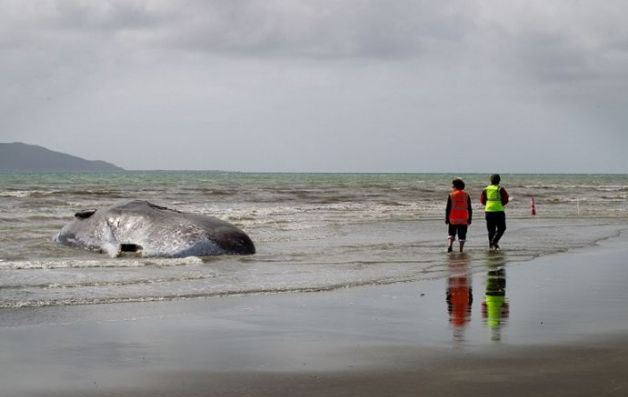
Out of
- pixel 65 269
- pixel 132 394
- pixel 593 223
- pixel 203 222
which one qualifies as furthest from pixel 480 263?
pixel 593 223

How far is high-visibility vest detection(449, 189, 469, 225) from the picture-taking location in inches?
695

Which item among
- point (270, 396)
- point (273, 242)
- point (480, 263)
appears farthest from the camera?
point (273, 242)

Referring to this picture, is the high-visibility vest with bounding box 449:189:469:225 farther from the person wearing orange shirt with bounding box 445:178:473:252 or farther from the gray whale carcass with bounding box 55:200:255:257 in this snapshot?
the gray whale carcass with bounding box 55:200:255:257

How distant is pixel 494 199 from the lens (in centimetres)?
1869

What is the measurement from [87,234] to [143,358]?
411 inches

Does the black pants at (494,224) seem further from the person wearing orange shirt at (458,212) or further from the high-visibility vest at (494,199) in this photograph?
the person wearing orange shirt at (458,212)

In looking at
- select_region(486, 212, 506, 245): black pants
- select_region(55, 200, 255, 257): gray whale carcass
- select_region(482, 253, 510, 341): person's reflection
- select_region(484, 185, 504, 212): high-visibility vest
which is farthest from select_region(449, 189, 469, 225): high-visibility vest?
select_region(55, 200, 255, 257): gray whale carcass

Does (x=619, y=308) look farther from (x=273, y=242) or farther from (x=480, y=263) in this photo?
(x=273, y=242)

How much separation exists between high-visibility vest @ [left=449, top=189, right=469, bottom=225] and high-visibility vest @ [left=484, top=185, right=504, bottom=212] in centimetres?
103

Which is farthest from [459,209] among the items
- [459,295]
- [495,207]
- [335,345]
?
[335,345]

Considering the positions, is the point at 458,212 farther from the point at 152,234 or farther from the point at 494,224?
the point at 152,234

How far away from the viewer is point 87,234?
17.0 metres

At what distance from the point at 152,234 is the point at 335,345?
29.6 ft

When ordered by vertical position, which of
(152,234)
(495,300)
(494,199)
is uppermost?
(494,199)
